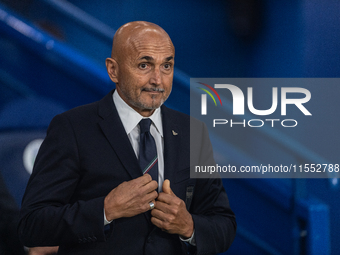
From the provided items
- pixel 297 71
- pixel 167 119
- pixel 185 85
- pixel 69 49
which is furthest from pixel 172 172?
pixel 297 71

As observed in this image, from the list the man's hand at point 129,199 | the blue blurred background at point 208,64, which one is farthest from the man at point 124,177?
the blue blurred background at point 208,64

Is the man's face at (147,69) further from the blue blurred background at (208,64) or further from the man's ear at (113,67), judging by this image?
the blue blurred background at (208,64)

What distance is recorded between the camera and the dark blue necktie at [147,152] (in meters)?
1.34

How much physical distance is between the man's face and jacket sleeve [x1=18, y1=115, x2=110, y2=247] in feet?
0.83

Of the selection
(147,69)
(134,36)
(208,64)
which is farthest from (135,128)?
(208,64)

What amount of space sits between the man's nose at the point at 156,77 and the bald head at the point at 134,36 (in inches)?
4.1

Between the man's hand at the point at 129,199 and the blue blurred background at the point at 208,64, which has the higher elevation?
the blue blurred background at the point at 208,64

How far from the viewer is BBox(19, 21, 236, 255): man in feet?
3.99

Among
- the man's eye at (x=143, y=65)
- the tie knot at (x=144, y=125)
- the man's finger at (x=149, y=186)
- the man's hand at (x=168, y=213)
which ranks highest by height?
the man's eye at (x=143, y=65)

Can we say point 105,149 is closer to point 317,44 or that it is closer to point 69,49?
point 69,49

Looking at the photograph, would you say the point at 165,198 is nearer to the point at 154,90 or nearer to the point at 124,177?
the point at 124,177

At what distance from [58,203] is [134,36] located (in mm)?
607

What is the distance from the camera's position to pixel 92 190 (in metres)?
1.30

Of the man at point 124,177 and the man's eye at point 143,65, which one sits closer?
the man at point 124,177
